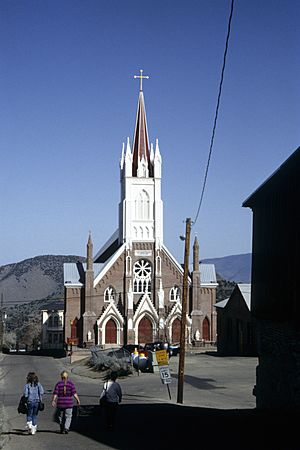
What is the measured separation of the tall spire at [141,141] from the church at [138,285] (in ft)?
0.33

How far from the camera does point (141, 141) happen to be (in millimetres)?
73500

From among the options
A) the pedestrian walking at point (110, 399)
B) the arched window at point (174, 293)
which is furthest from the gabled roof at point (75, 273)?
the pedestrian walking at point (110, 399)

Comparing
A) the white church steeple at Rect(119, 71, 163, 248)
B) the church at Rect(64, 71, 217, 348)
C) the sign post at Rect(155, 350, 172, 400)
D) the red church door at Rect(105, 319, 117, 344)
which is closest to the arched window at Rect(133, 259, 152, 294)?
the church at Rect(64, 71, 217, 348)

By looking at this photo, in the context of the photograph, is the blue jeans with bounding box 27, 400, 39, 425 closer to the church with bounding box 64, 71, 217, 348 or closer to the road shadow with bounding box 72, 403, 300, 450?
the road shadow with bounding box 72, 403, 300, 450

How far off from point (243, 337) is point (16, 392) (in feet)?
79.5

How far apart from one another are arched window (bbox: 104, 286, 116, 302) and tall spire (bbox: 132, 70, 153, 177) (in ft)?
38.4

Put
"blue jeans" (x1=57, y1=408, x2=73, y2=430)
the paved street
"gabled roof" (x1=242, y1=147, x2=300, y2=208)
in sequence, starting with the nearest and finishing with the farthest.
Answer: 1. the paved street
2. "blue jeans" (x1=57, y1=408, x2=73, y2=430)
3. "gabled roof" (x1=242, y1=147, x2=300, y2=208)

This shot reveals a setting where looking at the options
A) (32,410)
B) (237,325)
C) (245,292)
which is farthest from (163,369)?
(237,325)

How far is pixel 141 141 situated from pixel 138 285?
48.4 ft

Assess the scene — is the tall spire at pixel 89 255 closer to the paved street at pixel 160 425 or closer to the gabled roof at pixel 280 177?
the paved street at pixel 160 425

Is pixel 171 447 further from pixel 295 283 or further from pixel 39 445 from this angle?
pixel 295 283

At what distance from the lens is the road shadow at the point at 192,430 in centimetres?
1328

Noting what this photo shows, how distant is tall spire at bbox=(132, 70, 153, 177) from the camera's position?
72.6 metres

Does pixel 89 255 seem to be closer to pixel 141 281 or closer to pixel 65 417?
pixel 141 281
